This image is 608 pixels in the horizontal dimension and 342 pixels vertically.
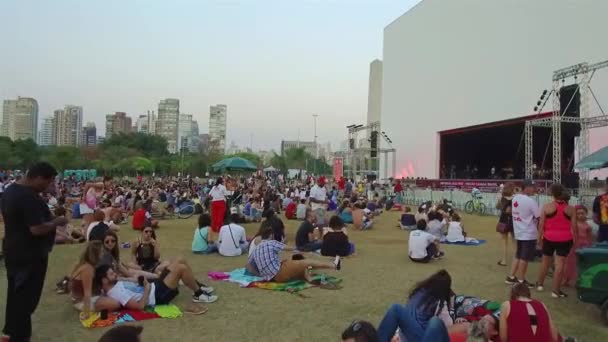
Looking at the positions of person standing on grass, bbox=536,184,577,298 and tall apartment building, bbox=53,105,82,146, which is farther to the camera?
tall apartment building, bbox=53,105,82,146

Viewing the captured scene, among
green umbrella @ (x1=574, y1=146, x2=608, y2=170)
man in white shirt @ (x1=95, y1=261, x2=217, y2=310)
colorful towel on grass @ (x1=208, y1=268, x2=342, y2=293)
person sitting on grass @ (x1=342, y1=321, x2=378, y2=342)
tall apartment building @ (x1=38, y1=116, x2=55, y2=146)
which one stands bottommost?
colorful towel on grass @ (x1=208, y1=268, x2=342, y2=293)

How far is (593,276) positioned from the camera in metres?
4.72

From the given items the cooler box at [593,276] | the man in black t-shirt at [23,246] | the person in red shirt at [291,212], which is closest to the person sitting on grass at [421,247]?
the cooler box at [593,276]

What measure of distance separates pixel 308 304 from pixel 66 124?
388 feet

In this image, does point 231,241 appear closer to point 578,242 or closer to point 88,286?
point 88,286

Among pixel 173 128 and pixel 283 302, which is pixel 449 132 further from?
pixel 173 128

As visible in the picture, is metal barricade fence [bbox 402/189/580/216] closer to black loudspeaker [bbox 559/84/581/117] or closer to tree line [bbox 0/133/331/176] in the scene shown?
black loudspeaker [bbox 559/84/581/117]

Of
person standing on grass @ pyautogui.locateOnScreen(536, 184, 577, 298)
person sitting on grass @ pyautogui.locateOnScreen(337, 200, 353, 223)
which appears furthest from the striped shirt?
person sitting on grass @ pyautogui.locateOnScreen(337, 200, 353, 223)

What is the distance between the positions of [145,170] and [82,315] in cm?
5677

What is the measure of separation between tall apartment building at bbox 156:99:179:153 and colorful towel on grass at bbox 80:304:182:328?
112513 millimetres

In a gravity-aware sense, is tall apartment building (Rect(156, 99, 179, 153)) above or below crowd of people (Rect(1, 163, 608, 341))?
above

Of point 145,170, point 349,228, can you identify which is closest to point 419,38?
point 349,228

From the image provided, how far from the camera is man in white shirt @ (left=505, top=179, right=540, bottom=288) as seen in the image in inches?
245

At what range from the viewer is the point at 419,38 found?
33.4 metres
